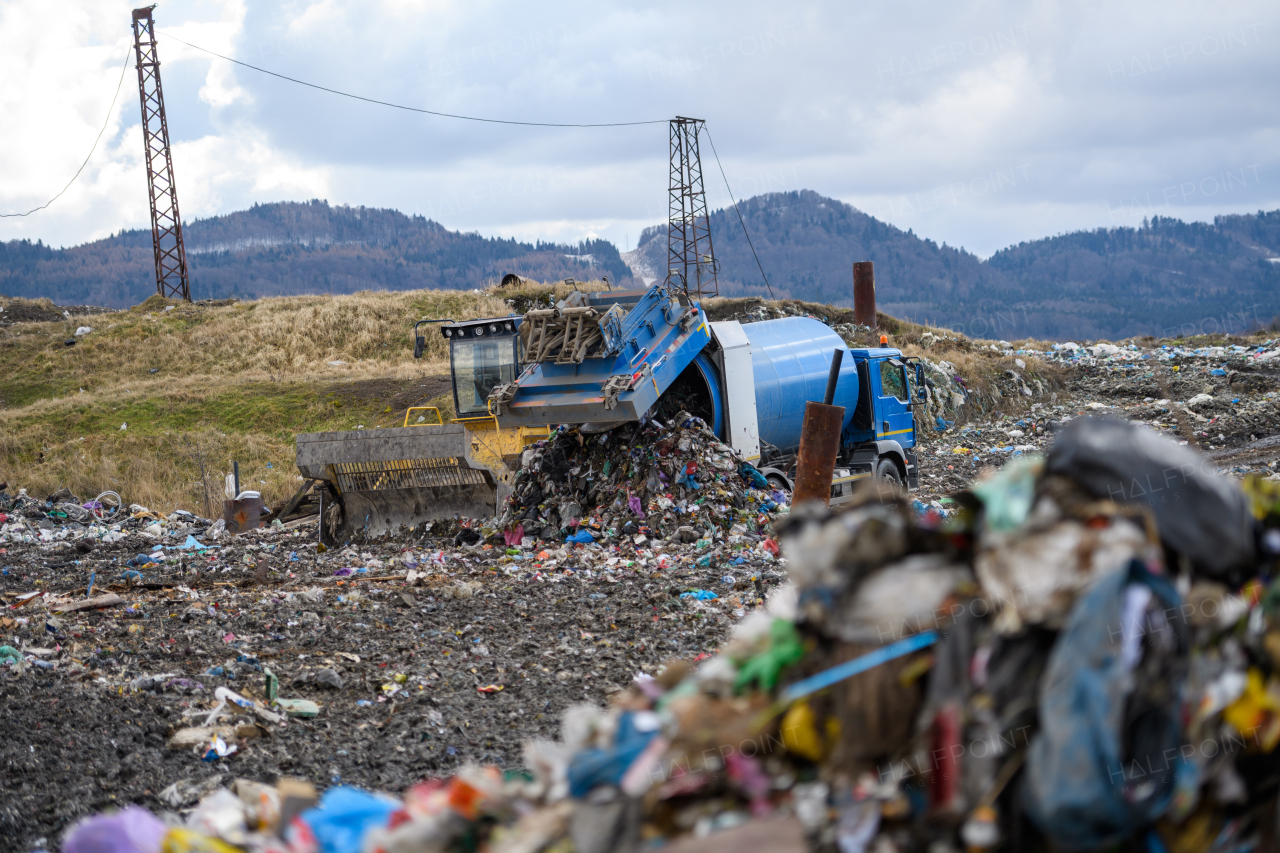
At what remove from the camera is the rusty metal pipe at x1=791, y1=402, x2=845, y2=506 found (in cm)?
731

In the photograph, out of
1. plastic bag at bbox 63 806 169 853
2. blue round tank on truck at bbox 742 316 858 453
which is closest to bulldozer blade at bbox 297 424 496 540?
blue round tank on truck at bbox 742 316 858 453

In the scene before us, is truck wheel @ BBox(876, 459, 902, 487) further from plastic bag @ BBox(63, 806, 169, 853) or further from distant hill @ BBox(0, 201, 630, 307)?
distant hill @ BBox(0, 201, 630, 307)

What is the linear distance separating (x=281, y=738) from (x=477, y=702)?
3.21 feet

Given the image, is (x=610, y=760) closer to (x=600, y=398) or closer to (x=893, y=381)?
(x=600, y=398)

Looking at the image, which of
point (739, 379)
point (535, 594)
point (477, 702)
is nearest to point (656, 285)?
point (739, 379)

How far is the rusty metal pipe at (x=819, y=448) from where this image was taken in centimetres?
731

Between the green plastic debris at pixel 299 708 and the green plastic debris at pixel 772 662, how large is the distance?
11.1 ft

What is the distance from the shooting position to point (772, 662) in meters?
1.84

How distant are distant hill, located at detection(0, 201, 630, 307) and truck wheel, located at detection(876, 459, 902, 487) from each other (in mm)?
114110

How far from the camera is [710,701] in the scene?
1816 millimetres

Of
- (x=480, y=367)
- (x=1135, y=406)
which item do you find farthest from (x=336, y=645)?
(x=1135, y=406)

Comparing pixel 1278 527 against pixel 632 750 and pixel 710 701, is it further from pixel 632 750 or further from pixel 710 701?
pixel 632 750

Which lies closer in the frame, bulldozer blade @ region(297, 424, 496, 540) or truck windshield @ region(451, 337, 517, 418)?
bulldozer blade @ region(297, 424, 496, 540)

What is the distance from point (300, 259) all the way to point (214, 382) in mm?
132491
